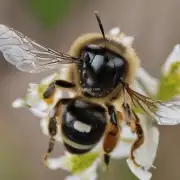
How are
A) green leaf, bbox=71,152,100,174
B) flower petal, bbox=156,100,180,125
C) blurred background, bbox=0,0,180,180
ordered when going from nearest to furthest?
flower petal, bbox=156,100,180,125 → green leaf, bbox=71,152,100,174 → blurred background, bbox=0,0,180,180

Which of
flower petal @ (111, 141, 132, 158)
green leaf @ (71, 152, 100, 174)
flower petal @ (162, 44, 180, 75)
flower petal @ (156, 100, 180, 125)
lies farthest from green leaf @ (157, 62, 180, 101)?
flower petal @ (156, 100, 180, 125)

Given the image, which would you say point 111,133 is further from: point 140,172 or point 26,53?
point 26,53

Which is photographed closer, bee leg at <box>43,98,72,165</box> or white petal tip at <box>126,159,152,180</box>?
bee leg at <box>43,98,72,165</box>

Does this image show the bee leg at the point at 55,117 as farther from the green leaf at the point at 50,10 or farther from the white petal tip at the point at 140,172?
the green leaf at the point at 50,10

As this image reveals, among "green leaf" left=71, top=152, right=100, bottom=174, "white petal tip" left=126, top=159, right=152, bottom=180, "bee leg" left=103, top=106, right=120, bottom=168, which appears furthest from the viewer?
"green leaf" left=71, top=152, right=100, bottom=174

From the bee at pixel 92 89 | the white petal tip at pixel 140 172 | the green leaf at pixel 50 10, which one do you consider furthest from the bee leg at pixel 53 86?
the green leaf at pixel 50 10

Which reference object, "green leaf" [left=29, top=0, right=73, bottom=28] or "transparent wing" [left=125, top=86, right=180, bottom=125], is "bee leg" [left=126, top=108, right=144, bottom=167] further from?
"green leaf" [left=29, top=0, right=73, bottom=28]

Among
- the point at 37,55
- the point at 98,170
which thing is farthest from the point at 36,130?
the point at 37,55
